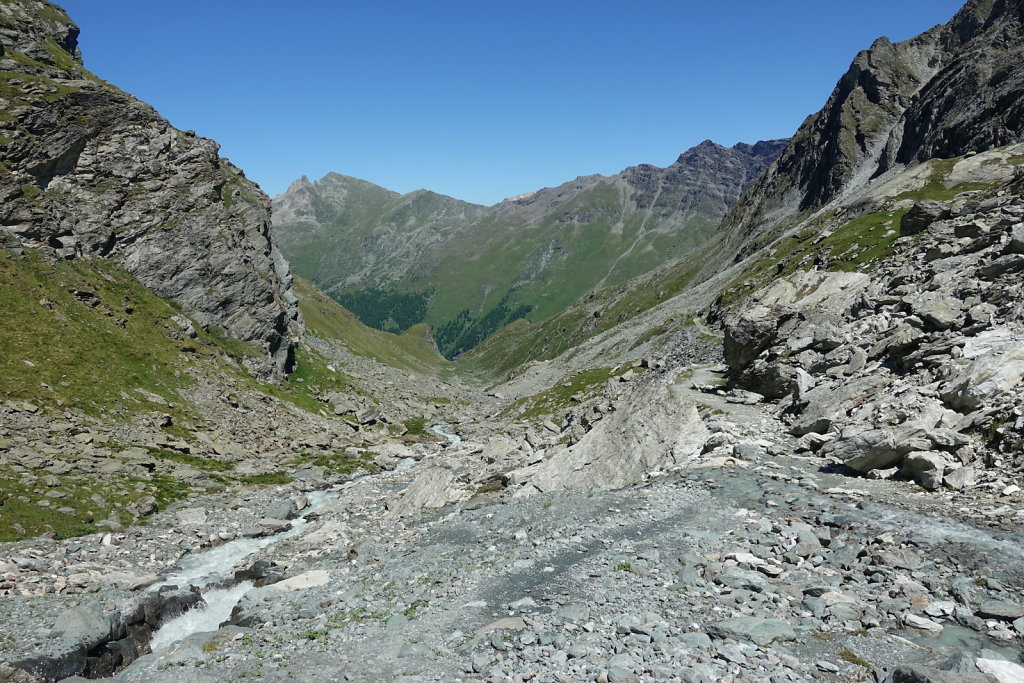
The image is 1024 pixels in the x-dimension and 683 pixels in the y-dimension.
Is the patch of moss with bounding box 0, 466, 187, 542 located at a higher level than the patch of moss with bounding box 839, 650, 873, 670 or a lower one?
lower

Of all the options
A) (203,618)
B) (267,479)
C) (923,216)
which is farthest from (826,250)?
(203,618)

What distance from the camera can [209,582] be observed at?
98.2 feet

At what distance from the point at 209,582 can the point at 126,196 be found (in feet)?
229

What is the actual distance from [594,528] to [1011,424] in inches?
668

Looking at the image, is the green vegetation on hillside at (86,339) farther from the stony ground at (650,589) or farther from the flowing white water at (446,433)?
the flowing white water at (446,433)

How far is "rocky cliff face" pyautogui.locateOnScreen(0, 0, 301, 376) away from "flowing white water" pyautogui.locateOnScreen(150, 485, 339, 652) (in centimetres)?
4869

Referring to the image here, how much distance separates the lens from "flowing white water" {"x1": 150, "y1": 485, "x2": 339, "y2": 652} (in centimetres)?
2514

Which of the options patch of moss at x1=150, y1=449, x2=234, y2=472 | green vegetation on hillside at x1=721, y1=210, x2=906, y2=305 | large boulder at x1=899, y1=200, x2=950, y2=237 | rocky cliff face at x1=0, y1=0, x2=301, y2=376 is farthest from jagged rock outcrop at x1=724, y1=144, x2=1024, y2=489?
rocky cliff face at x1=0, y1=0, x2=301, y2=376

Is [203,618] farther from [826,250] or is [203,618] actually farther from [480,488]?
[826,250]

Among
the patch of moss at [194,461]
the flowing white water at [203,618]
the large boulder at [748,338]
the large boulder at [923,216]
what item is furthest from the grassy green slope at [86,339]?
the large boulder at [923,216]

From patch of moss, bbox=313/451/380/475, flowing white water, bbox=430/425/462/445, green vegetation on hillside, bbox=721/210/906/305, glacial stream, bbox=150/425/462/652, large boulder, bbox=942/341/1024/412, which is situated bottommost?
flowing white water, bbox=430/425/462/445

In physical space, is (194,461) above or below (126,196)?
below

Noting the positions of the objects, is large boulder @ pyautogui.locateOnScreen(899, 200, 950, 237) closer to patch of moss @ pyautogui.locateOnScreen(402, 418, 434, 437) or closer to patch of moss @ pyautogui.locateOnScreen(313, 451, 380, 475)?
patch of moss @ pyautogui.locateOnScreen(313, 451, 380, 475)

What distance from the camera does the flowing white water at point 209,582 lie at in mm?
25141
